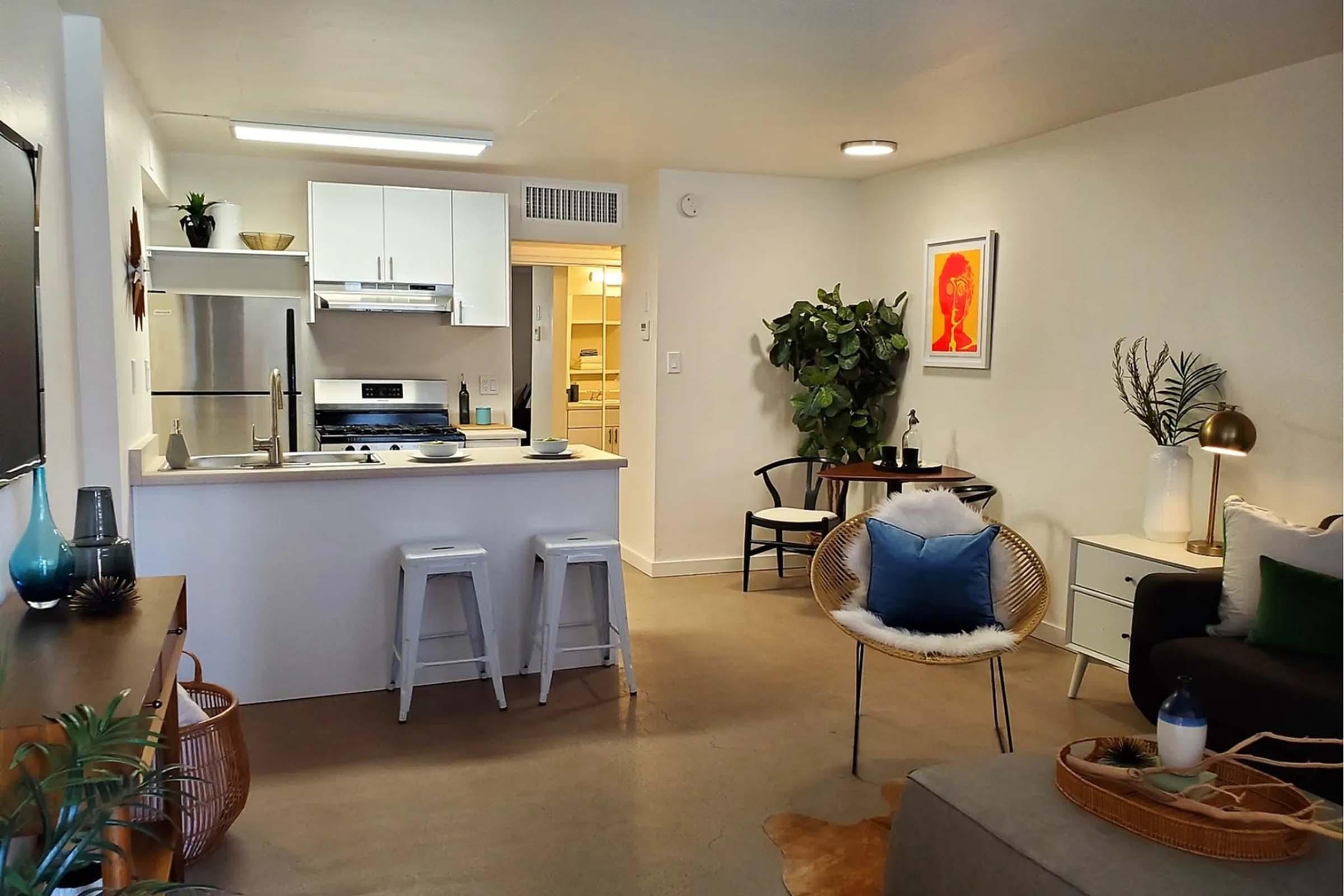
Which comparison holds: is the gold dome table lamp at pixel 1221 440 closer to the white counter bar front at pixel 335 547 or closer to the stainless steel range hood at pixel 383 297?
the white counter bar front at pixel 335 547

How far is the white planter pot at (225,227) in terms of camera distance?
5.13m

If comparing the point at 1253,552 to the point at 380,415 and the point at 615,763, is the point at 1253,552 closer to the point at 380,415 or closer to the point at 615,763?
the point at 615,763

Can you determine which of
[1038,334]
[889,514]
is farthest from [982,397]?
Result: [889,514]

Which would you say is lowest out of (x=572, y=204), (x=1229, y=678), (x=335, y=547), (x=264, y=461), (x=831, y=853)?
(x=831, y=853)

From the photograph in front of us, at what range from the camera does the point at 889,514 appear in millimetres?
3496

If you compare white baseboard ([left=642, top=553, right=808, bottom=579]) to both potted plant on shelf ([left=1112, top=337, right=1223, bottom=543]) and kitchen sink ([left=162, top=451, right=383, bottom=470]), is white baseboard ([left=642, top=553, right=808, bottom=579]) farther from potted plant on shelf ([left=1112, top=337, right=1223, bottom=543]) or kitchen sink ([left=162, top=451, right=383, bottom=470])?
potted plant on shelf ([left=1112, top=337, right=1223, bottom=543])

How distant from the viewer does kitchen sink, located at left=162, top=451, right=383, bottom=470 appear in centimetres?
377

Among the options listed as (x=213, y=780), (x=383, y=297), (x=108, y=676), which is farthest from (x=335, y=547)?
(x=383, y=297)

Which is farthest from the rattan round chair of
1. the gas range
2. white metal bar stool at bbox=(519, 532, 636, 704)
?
the gas range

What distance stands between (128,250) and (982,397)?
12.9 ft

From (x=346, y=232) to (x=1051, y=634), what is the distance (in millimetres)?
4229

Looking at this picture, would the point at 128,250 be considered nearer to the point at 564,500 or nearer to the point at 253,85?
the point at 253,85

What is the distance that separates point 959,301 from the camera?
16.8 feet

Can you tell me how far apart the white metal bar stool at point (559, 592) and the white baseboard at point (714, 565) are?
170 centimetres
